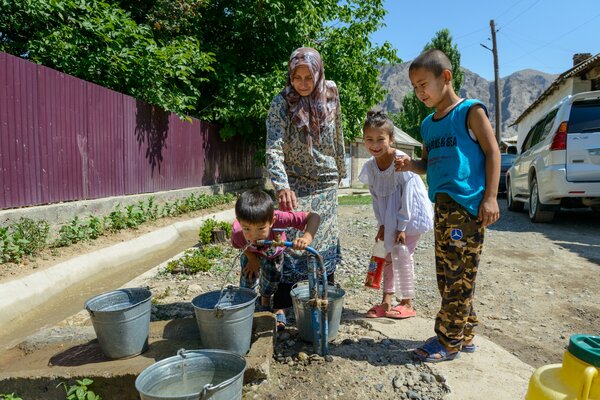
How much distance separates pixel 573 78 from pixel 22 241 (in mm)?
16006

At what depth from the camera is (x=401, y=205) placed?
330 centimetres

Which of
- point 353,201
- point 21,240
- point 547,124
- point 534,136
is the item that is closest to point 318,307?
point 21,240

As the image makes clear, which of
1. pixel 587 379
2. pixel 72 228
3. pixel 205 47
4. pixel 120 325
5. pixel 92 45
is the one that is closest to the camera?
pixel 587 379

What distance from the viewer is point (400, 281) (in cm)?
335

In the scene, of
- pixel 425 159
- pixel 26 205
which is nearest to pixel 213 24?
pixel 26 205

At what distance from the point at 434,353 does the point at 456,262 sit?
0.58 metres

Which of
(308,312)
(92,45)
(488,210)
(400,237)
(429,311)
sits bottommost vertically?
(429,311)

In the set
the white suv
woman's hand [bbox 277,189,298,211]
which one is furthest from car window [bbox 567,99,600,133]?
woman's hand [bbox 277,189,298,211]

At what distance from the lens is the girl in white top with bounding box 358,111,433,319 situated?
3209 millimetres

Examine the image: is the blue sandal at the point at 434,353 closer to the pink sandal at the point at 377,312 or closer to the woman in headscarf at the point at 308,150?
the pink sandal at the point at 377,312

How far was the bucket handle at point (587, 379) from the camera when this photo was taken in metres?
1.18

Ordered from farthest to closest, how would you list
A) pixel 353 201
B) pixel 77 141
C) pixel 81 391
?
pixel 353 201 < pixel 77 141 < pixel 81 391

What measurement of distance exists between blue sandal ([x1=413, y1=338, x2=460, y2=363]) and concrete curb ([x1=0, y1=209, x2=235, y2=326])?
337cm

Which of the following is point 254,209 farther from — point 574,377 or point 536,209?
point 536,209
